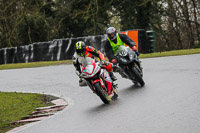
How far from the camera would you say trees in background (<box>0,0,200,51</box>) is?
3541 centimetres

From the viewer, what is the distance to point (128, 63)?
1084 cm

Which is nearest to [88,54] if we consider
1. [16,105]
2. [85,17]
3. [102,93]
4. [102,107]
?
[102,93]

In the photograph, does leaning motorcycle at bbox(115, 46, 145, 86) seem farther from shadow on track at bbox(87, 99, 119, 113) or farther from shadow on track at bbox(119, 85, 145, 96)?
shadow on track at bbox(87, 99, 119, 113)

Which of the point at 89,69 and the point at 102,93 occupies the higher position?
the point at 89,69

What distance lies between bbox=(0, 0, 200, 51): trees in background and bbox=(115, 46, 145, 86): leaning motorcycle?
2235 cm

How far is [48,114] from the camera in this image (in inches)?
341

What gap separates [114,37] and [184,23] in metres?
32.8

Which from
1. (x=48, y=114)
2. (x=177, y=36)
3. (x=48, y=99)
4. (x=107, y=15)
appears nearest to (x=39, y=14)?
(x=107, y=15)

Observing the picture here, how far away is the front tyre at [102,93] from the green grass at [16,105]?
1.65 m

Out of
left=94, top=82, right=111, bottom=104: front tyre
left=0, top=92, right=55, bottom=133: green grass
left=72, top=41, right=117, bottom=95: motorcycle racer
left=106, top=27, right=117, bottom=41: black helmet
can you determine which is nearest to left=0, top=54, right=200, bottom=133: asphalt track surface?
left=94, top=82, right=111, bottom=104: front tyre

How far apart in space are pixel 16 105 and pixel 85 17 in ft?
79.9

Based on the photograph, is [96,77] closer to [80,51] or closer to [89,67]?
[89,67]

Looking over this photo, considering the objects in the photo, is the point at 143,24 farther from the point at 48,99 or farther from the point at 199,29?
the point at 48,99

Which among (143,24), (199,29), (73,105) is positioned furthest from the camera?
(199,29)
